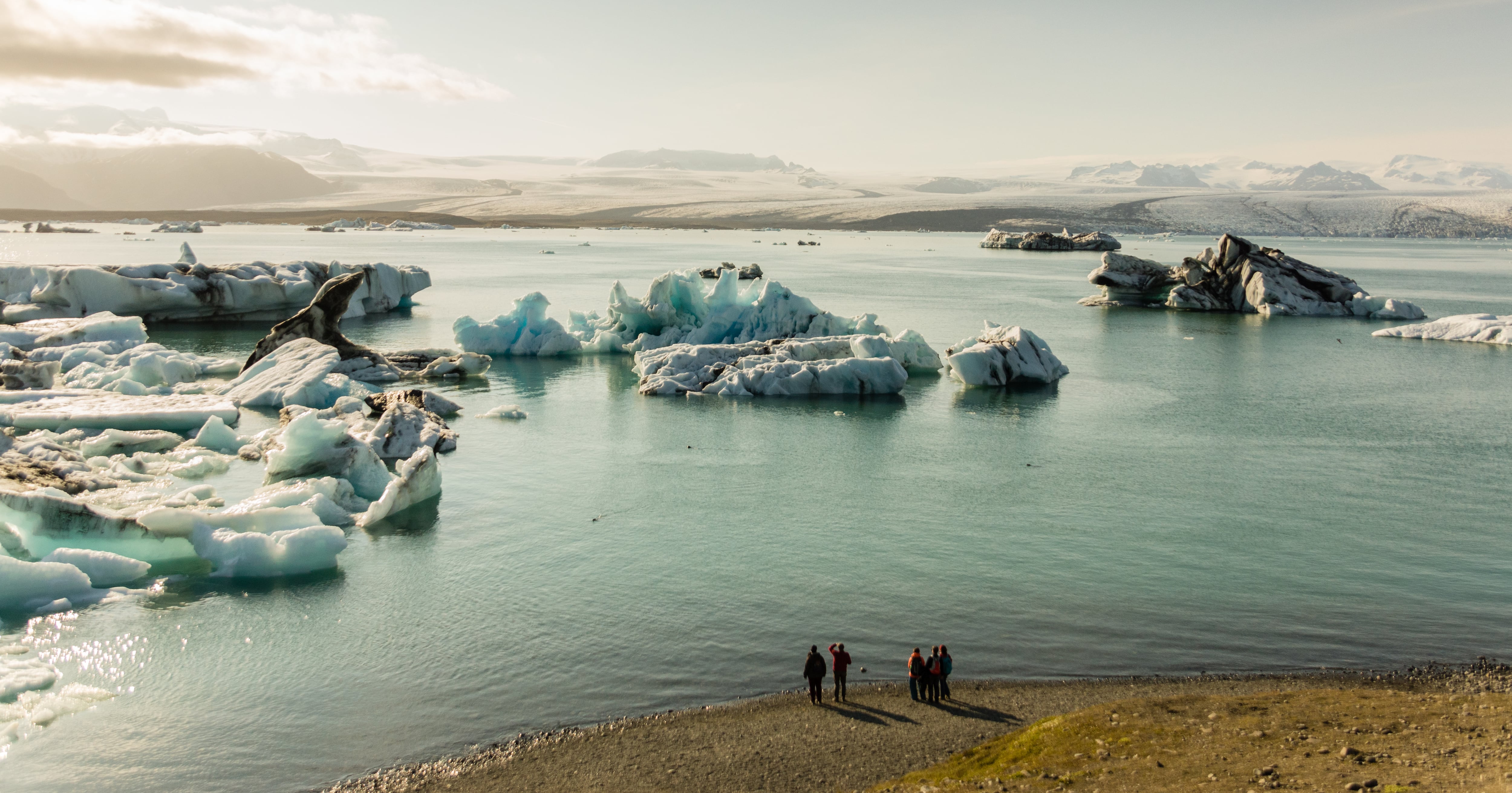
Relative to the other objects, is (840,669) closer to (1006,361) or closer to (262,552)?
A: (262,552)

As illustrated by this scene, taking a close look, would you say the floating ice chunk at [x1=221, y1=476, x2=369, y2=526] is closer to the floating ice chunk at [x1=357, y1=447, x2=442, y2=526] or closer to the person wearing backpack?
the floating ice chunk at [x1=357, y1=447, x2=442, y2=526]

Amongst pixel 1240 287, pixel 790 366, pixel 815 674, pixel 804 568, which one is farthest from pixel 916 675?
pixel 1240 287

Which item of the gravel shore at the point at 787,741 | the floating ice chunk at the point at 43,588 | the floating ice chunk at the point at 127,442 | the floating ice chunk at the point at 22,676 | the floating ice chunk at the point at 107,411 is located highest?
the floating ice chunk at the point at 107,411

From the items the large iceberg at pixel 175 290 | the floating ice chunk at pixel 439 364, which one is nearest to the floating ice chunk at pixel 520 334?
the floating ice chunk at pixel 439 364

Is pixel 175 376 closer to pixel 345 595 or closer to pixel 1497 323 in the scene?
pixel 345 595

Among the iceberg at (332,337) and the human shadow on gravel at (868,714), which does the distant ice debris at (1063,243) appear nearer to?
the iceberg at (332,337)

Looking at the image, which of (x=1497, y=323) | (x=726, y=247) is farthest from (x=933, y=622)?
(x=726, y=247)

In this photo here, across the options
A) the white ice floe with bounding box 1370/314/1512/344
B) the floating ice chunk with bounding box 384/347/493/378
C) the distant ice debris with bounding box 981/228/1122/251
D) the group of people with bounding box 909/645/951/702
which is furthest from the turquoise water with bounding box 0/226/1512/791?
the distant ice debris with bounding box 981/228/1122/251

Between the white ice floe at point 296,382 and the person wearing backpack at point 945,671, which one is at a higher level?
the white ice floe at point 296,382

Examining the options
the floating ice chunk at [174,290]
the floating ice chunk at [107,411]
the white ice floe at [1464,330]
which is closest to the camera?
the floating ice chunk at [107,411]
